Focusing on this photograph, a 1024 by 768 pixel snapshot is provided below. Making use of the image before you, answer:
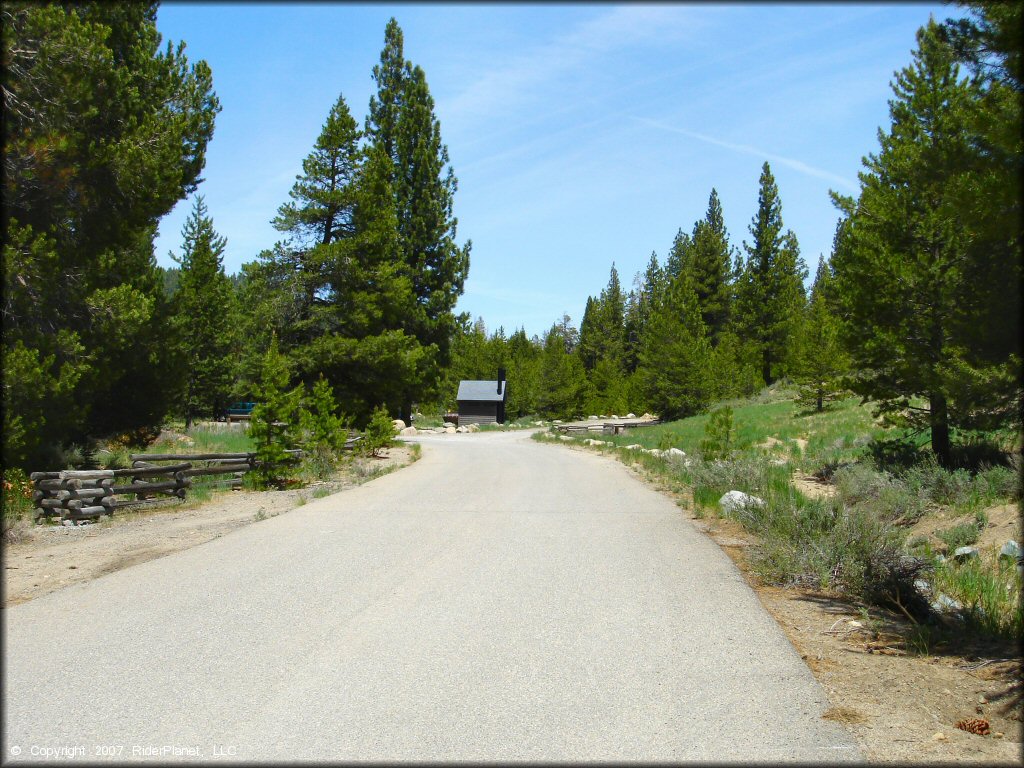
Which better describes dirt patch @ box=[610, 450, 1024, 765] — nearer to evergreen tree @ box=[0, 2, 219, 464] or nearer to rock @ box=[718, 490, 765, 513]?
rock @ box=[718, 490, 765, 513]

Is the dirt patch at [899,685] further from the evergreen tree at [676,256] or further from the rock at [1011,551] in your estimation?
the evergreen tree at [676,256]

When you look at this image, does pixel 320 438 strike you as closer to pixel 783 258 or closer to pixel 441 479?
pixel 441 479

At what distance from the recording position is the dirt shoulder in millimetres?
8312

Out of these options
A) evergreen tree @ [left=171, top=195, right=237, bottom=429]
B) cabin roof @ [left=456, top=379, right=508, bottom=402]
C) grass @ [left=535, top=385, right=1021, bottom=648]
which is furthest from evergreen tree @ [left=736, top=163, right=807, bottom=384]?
evergreen tree @ [left=171, top=195, right=237, bottom=429]

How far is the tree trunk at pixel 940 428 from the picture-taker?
16.1 m

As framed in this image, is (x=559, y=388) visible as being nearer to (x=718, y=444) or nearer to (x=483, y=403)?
(x=483, y=403)

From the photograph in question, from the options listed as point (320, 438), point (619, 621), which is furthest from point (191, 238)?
point (619, 621)

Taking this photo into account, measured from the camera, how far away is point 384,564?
333 inches

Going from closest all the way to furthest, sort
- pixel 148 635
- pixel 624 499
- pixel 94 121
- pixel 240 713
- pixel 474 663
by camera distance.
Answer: pixel 240 713
pixel 474 663
pixel 148 635
pixel 94 121
pixel 624 499

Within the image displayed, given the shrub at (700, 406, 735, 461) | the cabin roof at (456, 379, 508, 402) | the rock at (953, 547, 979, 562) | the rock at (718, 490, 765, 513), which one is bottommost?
the rock at (953, 547, 979, 562)

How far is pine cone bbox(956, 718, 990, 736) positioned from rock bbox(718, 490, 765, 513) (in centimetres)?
663

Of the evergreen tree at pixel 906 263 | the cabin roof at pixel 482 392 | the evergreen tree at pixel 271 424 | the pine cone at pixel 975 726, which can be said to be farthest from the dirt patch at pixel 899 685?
the cabin roof at pixel 482 392

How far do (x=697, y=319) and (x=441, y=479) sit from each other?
148 ft

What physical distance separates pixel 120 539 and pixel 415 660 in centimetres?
765
